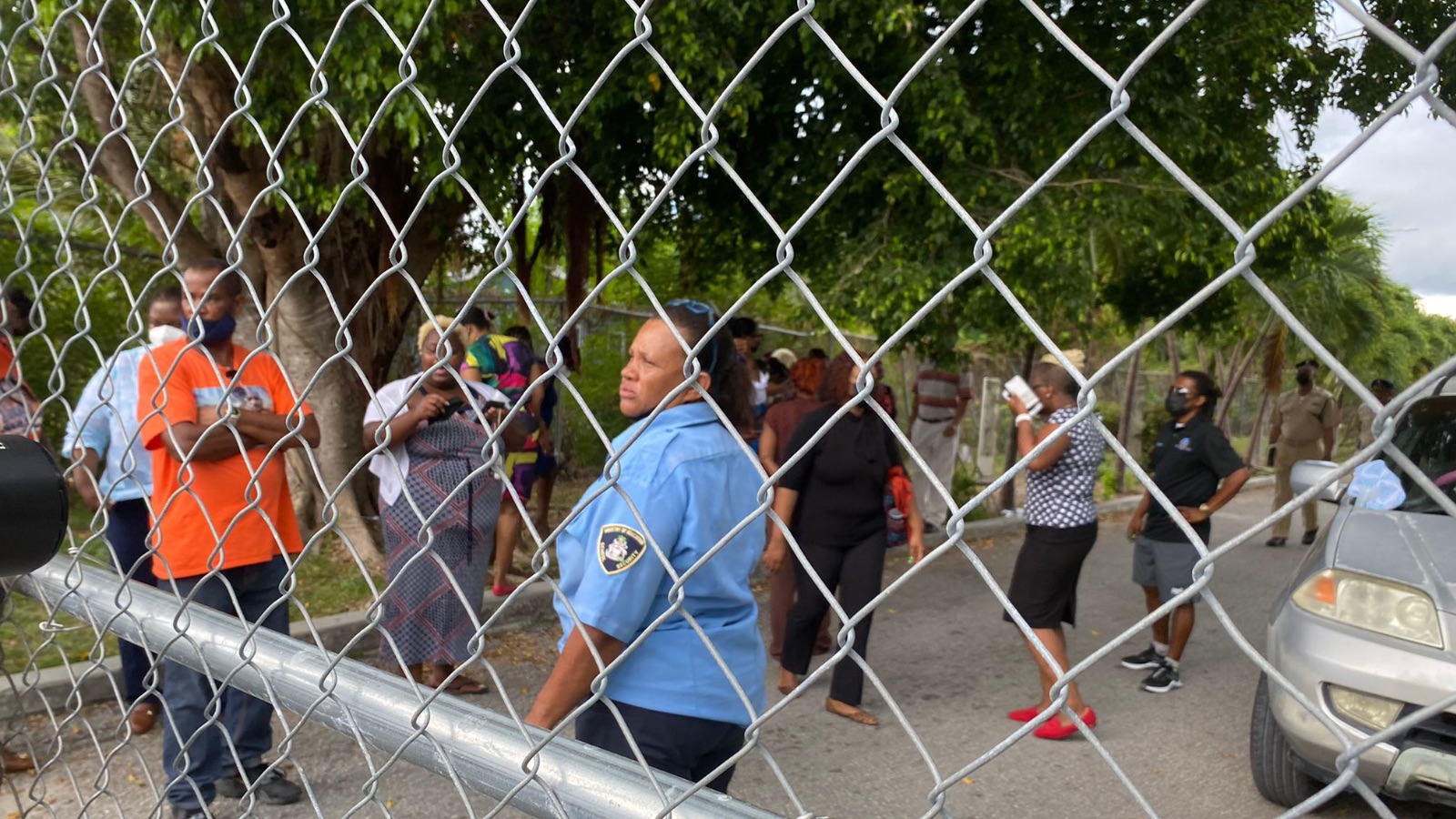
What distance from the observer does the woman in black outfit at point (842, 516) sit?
192 inches

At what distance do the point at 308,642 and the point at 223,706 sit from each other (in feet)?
2.18

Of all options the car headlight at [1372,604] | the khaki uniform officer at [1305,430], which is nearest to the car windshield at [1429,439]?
the car headlight at [1372,604]

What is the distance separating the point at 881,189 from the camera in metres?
6.83

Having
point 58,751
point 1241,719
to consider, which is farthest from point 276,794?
point 1241,719

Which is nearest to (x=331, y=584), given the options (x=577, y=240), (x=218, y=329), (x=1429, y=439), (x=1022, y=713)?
(x=218, y=329)

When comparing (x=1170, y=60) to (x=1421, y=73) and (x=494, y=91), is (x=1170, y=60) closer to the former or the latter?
(x=494, y=91)

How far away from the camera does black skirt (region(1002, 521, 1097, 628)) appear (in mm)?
4832

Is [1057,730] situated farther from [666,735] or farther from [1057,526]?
[666,735]

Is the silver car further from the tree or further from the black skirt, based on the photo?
the tree

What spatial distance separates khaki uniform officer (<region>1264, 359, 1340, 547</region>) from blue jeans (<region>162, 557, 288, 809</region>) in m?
A: 9.02

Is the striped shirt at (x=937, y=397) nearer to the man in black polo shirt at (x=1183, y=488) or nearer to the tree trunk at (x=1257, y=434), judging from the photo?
the man in black polo shirt at (x=1183, y=488)

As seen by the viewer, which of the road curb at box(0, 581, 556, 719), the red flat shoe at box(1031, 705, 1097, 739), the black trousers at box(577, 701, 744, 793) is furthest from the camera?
the red flat shoe at box(1031, 705, 1097, 739)

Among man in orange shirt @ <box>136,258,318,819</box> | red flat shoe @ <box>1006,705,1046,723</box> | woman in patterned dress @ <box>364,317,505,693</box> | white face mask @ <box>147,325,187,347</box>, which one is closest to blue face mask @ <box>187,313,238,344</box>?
man in orange shirt @ <box>136,258,318,819</box>

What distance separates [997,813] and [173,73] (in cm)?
638
